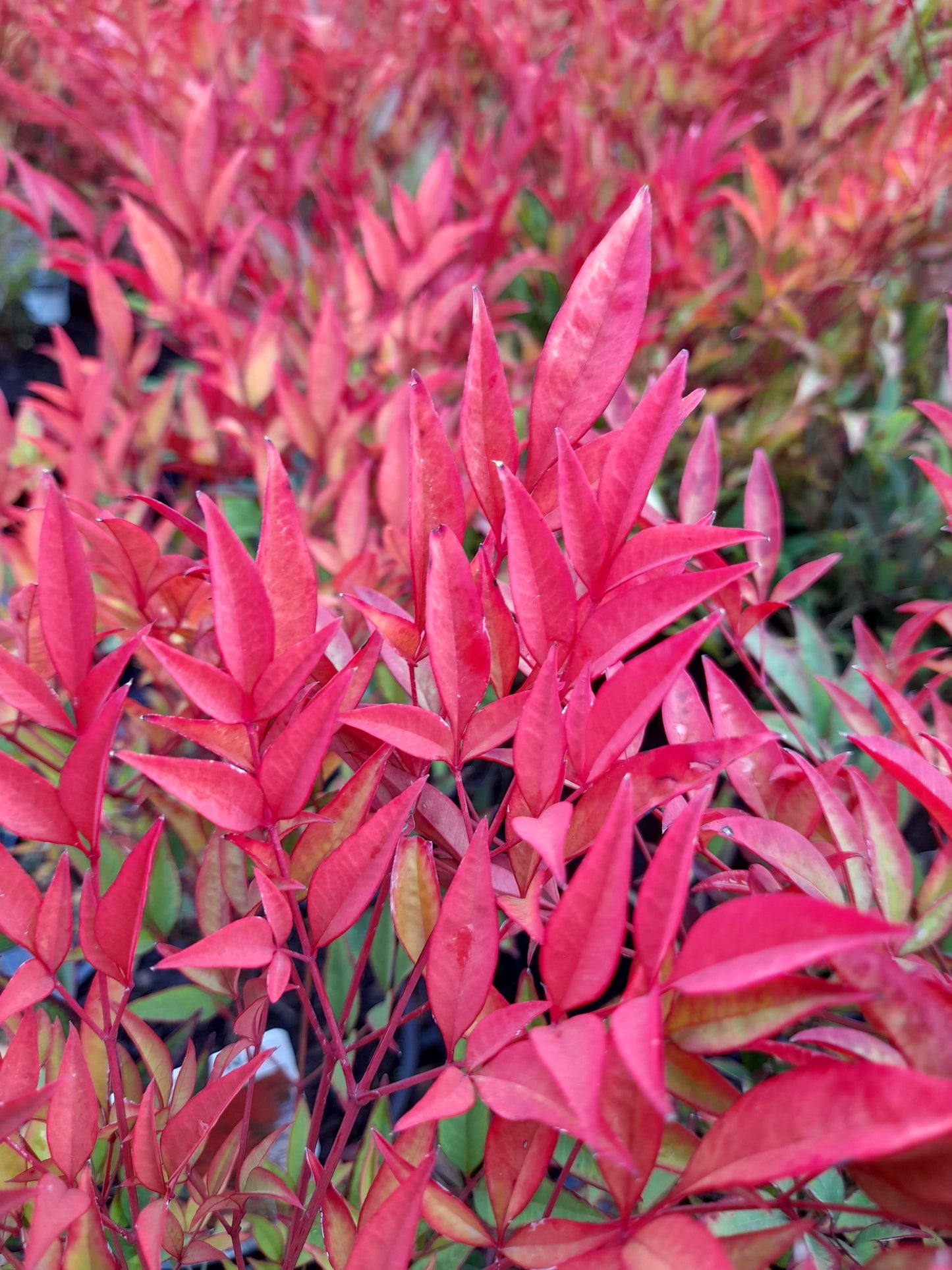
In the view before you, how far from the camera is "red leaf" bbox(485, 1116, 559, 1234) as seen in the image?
40 centimetres

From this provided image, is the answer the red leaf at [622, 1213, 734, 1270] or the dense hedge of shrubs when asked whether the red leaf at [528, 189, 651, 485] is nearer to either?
the dense hedge of shrubs

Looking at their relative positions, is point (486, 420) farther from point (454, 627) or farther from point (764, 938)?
point (764, 938)

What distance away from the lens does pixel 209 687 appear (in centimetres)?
39

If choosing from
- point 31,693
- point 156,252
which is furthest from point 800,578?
point 156,252

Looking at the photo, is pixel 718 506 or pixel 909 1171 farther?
pixel 718 506

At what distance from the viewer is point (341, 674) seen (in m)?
0.38

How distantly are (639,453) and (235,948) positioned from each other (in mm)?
280

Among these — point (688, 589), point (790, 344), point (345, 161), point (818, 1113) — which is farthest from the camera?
point (790, 344)

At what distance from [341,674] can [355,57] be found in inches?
54.1

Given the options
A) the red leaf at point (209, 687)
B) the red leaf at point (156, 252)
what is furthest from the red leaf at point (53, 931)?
the red leaf at point (156, 252)

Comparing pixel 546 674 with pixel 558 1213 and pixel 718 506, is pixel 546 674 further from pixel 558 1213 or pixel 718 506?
pixel 718 506

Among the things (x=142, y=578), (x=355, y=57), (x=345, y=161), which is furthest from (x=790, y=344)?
(x=142, y=578)

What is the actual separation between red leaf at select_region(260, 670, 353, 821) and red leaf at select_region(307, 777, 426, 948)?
0.03 m

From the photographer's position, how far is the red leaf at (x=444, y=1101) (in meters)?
0.33
